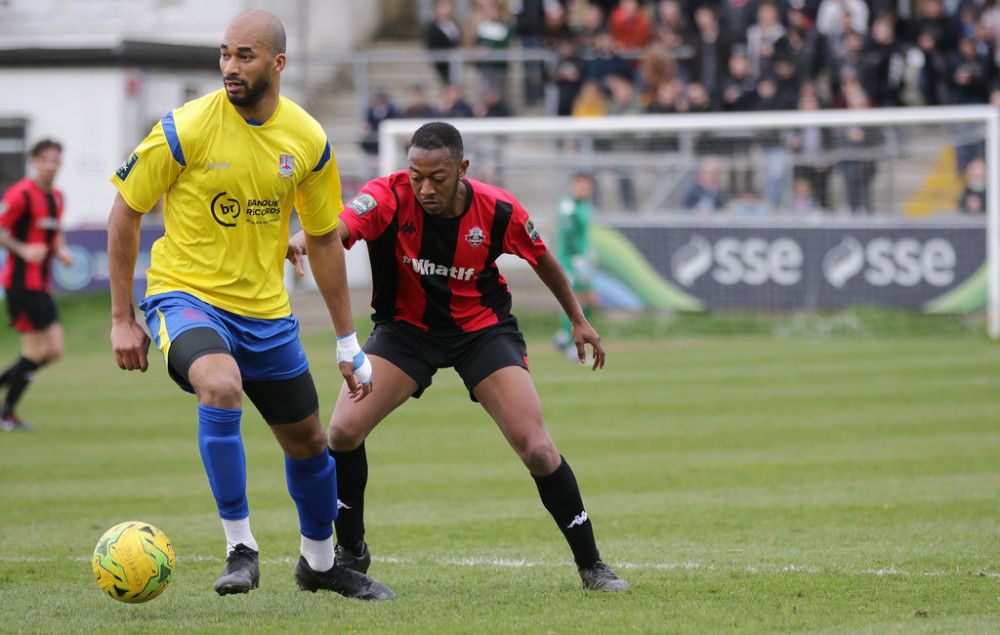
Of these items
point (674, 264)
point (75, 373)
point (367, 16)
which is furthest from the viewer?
point (367, 16)

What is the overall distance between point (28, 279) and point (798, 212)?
1226cm

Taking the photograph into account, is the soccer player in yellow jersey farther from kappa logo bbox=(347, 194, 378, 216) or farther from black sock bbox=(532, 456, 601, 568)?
black sock bbox=(532, 456, 601, 568)

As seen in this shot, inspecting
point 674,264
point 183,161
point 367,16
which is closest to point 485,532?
point 183,161

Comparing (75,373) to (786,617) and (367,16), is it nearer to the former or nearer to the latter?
(786,617)

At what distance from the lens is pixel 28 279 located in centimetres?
1173

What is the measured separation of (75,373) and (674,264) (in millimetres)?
9136

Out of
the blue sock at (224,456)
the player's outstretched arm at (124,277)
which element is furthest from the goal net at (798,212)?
the blue sock at (224,456)

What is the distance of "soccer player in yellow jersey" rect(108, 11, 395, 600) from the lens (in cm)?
490

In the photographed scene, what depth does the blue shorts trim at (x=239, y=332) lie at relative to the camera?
498 centimetres

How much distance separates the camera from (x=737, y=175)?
806 inches

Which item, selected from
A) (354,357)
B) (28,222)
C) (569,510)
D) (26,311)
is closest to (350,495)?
(354,357)

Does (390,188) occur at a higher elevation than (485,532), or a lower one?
higher

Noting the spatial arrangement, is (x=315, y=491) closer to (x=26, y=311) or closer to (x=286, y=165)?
(x=286, y=165)

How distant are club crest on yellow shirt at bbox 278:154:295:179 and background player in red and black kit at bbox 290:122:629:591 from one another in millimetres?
450
